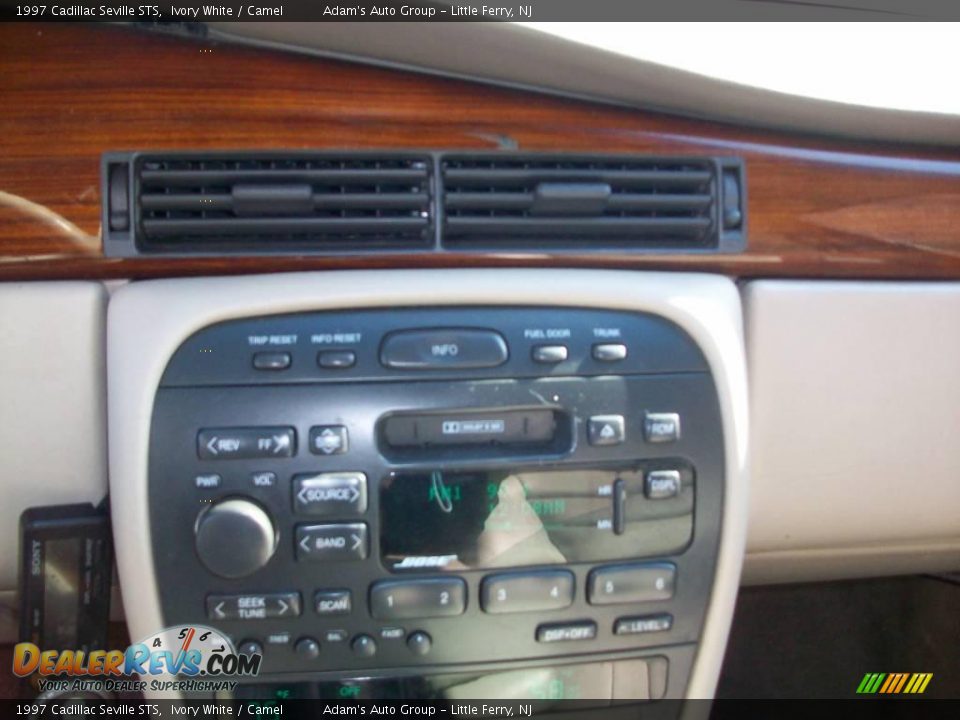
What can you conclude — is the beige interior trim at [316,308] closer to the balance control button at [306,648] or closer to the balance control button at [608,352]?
the balance control button at [608,352]

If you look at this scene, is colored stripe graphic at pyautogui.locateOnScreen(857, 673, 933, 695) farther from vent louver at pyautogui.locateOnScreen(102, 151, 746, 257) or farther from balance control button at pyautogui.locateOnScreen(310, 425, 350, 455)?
balance control button at pyautogui.locateOnScreen(310, 425, 350, 455)

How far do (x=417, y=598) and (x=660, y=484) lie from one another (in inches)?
11.2

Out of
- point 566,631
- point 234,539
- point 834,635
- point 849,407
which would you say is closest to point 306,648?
point 234,539

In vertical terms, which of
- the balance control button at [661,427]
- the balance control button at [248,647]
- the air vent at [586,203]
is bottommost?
the balance control button at [248,647]

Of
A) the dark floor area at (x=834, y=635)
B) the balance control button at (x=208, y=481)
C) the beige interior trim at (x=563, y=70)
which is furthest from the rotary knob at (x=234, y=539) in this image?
the dark floor area at (x=834, y=635)

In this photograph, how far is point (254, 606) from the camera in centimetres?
80

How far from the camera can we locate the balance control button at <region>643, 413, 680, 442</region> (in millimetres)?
836

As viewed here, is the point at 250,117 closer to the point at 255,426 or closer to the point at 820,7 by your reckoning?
the point at 255,426

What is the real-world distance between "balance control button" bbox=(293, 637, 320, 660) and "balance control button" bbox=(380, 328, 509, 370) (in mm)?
295

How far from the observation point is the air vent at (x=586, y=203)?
81 centimetres

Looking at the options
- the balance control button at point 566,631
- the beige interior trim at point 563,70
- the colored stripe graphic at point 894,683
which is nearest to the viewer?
the beige interior trim at point 563,70

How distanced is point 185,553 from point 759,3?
2.70ft

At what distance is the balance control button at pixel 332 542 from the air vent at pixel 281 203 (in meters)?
0.29

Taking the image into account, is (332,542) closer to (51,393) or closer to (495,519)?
(495,519)
